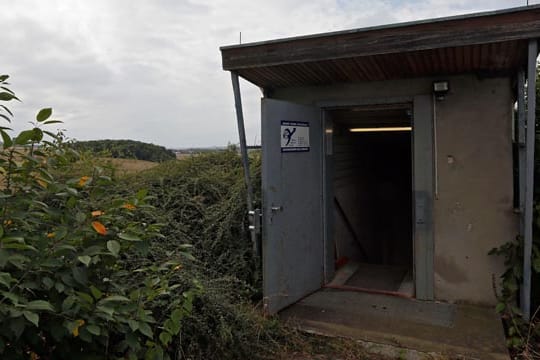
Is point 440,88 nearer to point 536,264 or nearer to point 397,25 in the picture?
point 397,25

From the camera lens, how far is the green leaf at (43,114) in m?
1.88

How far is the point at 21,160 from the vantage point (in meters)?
2.01

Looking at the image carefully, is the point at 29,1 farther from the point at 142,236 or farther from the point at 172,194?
the point at 142,236

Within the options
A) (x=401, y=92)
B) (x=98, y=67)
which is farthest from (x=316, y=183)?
(x=98, y=67)

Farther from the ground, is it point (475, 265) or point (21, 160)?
point (21, 160)

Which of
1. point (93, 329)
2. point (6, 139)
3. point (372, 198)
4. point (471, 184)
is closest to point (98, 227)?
point (93, 329)

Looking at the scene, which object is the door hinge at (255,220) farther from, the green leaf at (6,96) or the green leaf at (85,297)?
the green leaf at (6,96)

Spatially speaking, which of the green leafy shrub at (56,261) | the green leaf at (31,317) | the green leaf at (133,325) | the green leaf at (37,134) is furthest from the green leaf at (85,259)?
the green leaf at (37,134)

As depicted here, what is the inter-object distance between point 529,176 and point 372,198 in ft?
15.1

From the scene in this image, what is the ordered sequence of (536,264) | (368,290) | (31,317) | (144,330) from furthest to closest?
(368,290) < (536,264) < (144,330) < (31,317)

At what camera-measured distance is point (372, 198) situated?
26.5 feet

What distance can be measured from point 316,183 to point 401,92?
133cm

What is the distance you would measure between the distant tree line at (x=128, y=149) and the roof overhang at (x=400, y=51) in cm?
261

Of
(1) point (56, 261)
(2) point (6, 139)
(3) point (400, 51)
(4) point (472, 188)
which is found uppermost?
(3) point (400, 51)
